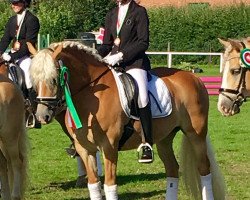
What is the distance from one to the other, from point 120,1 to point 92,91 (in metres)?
1.15

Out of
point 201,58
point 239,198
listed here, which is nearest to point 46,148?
point 239,198

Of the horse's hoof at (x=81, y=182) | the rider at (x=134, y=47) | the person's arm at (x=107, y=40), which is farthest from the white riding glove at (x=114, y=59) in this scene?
the horse's hoof at (x=81, y=182)

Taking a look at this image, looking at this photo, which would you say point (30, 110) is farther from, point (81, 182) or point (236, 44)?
point (236, 44)

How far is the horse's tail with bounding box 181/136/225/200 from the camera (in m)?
8.16

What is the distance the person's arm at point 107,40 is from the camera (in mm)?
7782

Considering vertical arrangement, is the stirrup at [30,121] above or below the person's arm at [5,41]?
below

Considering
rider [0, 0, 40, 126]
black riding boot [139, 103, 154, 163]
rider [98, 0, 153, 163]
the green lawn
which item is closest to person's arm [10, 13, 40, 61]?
rider [0, 0, 40, 126]

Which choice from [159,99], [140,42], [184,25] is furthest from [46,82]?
[184,25]

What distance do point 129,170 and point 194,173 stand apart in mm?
2855

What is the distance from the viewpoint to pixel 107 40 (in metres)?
7.85

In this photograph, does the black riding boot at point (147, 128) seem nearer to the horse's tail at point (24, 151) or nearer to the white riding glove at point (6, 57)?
the horse's tail at point (24, 151)

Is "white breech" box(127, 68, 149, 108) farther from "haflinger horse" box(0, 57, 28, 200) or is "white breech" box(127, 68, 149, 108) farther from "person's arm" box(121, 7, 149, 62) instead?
"haflinger horse" box(0, 57, 28, 200)

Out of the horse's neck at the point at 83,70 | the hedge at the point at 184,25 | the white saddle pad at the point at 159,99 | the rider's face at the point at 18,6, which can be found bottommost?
Result: the hedge at the point at 184,25

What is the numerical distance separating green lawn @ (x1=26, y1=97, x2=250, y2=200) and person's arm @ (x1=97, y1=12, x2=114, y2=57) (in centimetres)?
224
